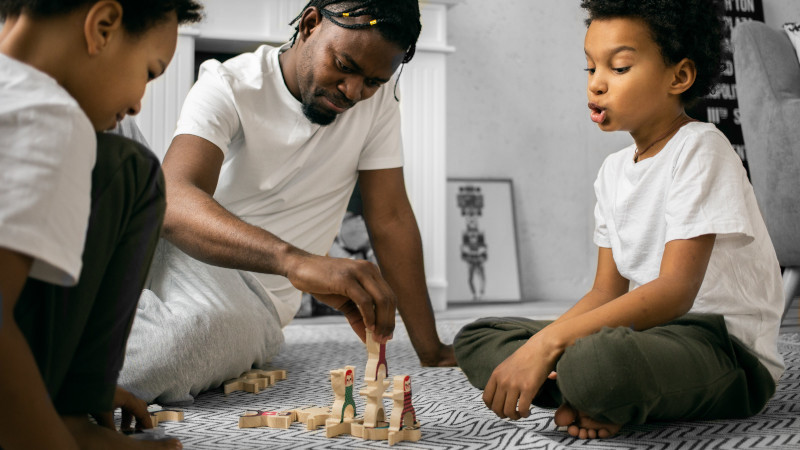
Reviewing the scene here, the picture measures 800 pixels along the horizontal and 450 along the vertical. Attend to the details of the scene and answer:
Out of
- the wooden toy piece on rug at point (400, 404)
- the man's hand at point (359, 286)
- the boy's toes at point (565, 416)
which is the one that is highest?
the man's hand at point (359, 286)

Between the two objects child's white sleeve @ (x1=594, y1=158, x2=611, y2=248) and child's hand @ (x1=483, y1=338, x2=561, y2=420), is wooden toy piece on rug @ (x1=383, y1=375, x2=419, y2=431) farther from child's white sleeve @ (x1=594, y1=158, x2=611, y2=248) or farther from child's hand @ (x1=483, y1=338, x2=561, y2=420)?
child's white sleeve @ (x1=594, y1=158, x2=611, y2=248)

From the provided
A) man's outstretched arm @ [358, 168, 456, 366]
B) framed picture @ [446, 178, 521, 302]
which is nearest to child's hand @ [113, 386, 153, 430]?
man's outstretched arm @ [358, 168, 456, 366]

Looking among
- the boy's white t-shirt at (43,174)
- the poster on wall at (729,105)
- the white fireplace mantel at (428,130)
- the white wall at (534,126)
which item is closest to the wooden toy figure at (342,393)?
the boy's white t-shirt at (43,174)

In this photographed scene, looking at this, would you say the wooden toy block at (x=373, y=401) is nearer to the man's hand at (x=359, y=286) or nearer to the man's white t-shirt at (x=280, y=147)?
the man's hand at (x=359, y=286)

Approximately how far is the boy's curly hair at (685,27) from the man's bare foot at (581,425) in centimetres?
53

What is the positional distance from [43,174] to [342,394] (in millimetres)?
532

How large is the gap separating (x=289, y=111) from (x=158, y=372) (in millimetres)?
552

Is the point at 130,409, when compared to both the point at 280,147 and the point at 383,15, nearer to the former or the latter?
the point at 280,147

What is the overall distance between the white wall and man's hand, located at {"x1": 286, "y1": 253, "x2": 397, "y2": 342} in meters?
2.25

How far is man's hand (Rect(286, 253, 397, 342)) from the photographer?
→ 2.89 feet

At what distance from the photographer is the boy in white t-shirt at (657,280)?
2.93 ft

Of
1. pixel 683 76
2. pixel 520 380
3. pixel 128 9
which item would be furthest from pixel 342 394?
pixel 683 76

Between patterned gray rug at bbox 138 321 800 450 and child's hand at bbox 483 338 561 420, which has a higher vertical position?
child's hand at bbox 483 338 561 420

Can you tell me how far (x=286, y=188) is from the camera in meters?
1.46
